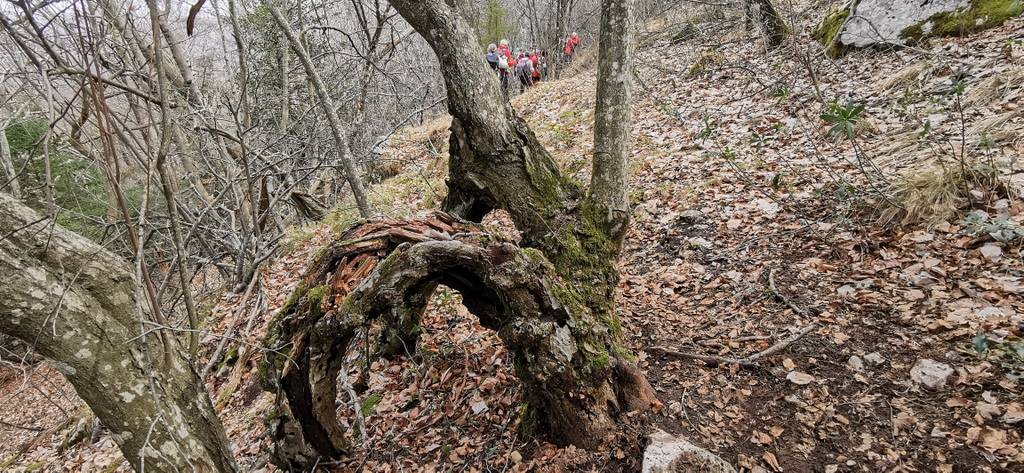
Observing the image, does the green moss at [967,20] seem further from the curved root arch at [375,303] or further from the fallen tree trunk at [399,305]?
the curved root arch at [375,303]

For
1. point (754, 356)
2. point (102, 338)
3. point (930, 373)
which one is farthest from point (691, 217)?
point (102, 338)

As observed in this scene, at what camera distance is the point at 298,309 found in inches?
96.3

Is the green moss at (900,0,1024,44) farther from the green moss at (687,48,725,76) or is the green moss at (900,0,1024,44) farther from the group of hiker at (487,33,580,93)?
the group of hiker at (487,33,580,93)

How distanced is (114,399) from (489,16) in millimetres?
14450

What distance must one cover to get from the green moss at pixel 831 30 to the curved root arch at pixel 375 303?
6.80 meters

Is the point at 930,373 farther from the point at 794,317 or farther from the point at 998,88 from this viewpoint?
the point at 998,88

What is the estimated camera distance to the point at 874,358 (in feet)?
8.55

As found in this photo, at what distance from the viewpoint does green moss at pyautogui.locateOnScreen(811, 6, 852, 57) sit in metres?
6.77

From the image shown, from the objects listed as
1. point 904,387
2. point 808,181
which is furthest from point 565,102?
point 904,387

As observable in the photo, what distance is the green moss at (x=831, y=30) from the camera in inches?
267

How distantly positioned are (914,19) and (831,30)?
113cm

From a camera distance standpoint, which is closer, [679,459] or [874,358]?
[679,459]

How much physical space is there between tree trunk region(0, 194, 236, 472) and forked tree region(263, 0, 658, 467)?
0.43 m

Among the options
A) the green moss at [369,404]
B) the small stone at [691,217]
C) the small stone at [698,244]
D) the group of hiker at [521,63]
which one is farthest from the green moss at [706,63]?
the green moss at [369,404]
